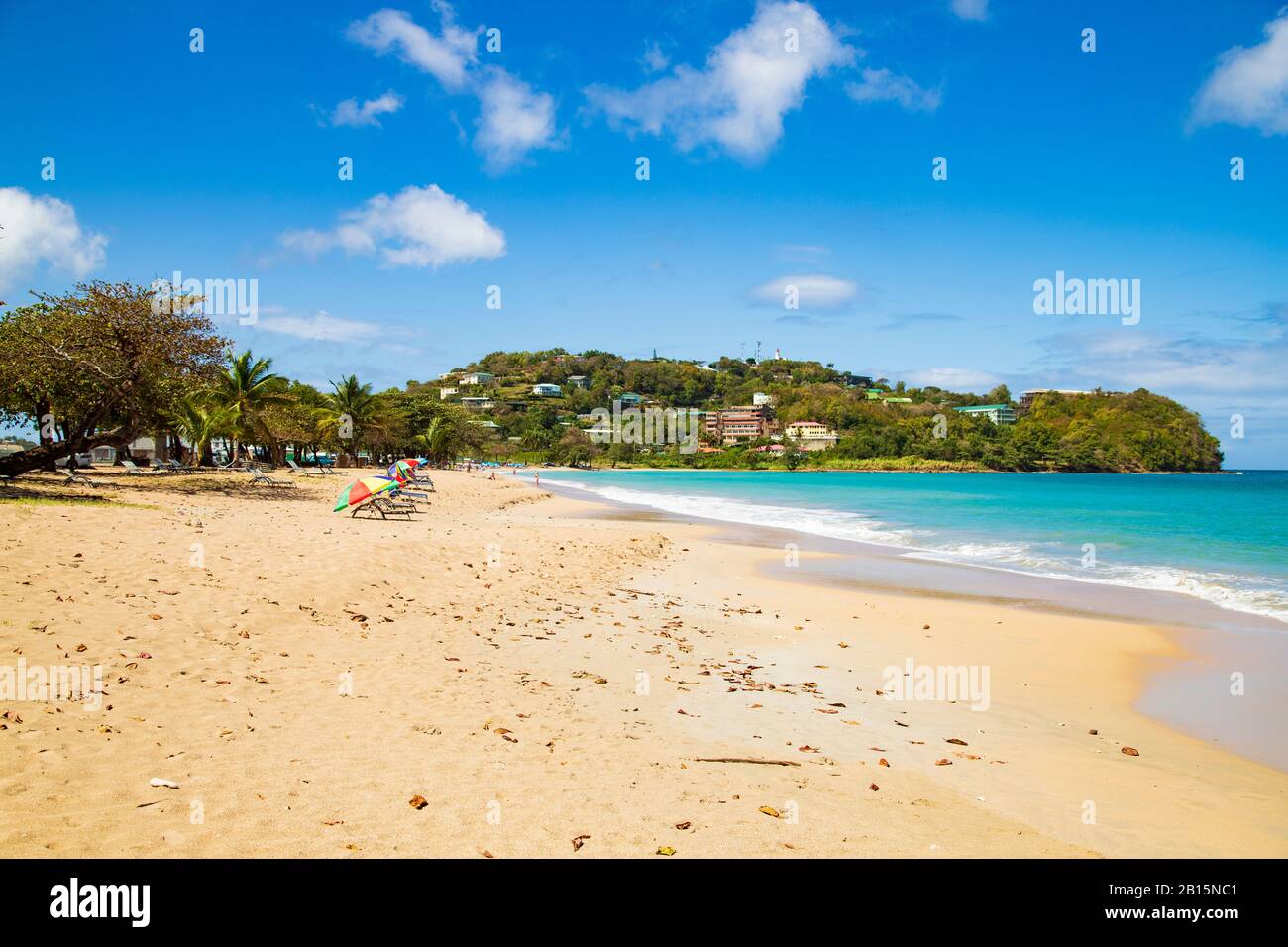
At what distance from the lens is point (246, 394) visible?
36.6 m

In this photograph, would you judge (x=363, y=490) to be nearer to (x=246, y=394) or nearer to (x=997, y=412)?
(x=246, y=394)

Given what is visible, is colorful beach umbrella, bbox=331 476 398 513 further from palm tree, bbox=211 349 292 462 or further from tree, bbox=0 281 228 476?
palm tree, bbox=211 349 292 462

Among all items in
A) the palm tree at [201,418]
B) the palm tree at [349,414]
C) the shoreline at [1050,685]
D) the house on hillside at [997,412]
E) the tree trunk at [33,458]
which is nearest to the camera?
the shoreline at [1050,685]

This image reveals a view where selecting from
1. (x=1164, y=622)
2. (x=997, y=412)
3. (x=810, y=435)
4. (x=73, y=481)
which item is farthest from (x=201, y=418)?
(x=997, y=412)

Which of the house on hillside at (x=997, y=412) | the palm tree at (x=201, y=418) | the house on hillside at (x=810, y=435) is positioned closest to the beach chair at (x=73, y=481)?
the palm tree at (x=201, y=418)

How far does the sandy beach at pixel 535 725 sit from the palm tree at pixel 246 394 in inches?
1010

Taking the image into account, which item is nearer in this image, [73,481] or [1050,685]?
[1050,685]

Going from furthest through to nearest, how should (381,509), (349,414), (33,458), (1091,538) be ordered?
(349,414) → (1091,538) → (381,509) → (33,458)

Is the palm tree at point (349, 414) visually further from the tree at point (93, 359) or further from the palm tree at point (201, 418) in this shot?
the tree at point (93, 359)

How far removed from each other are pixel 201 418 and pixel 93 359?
48.6ft

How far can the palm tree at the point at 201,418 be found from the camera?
33406 millimetres

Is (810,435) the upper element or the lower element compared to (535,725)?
upper
